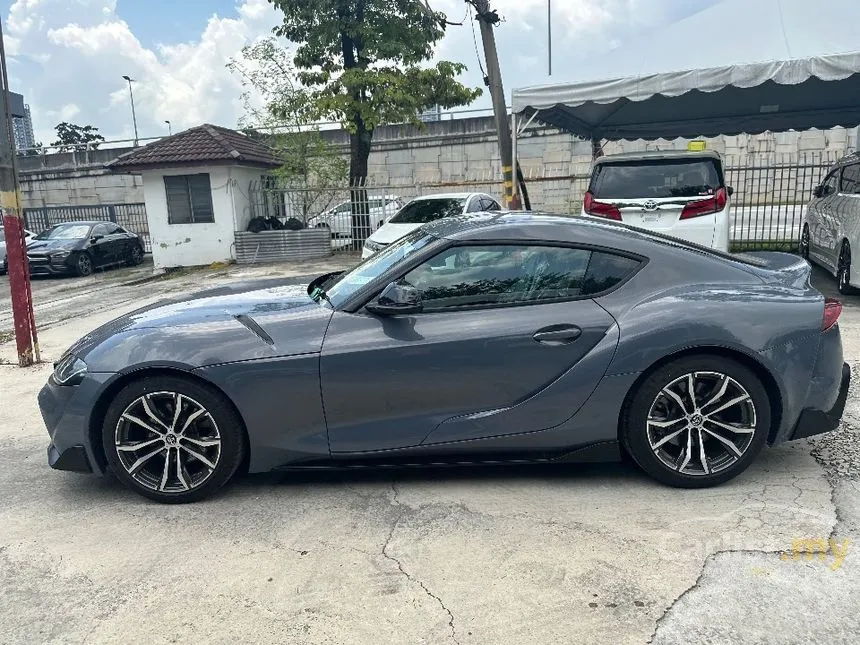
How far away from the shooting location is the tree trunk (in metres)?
16.6

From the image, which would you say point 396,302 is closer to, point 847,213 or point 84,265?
point 847,213

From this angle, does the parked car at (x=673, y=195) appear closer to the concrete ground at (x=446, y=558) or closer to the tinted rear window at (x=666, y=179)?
the tinted rear window at (x=666, y=179)

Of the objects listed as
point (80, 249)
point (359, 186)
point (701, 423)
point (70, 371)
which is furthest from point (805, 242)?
point (80, 249)

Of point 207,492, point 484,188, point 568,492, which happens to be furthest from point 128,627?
point 484,188

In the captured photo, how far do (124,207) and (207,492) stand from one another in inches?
892

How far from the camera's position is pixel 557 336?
126 inches

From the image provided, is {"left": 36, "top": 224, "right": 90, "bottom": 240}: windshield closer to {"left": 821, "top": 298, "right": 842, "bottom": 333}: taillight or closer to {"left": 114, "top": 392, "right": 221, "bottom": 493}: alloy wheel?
{"left": 114, "top": 392, "right": 221, "bottom": 493}: alloy wheel

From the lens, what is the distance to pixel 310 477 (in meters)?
3.69

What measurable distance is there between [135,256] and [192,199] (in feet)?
11.5

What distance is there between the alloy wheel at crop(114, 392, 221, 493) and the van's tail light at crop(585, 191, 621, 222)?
18.7 feet

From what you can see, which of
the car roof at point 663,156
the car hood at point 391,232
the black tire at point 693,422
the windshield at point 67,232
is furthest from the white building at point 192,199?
the black tire at point 693,422

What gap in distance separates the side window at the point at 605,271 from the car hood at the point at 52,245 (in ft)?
52.3

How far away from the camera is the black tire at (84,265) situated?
1616 cm

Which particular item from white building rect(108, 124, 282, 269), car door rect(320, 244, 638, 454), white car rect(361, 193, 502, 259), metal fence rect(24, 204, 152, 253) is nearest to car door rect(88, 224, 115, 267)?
white building rect(108, 124, 282, 269)
